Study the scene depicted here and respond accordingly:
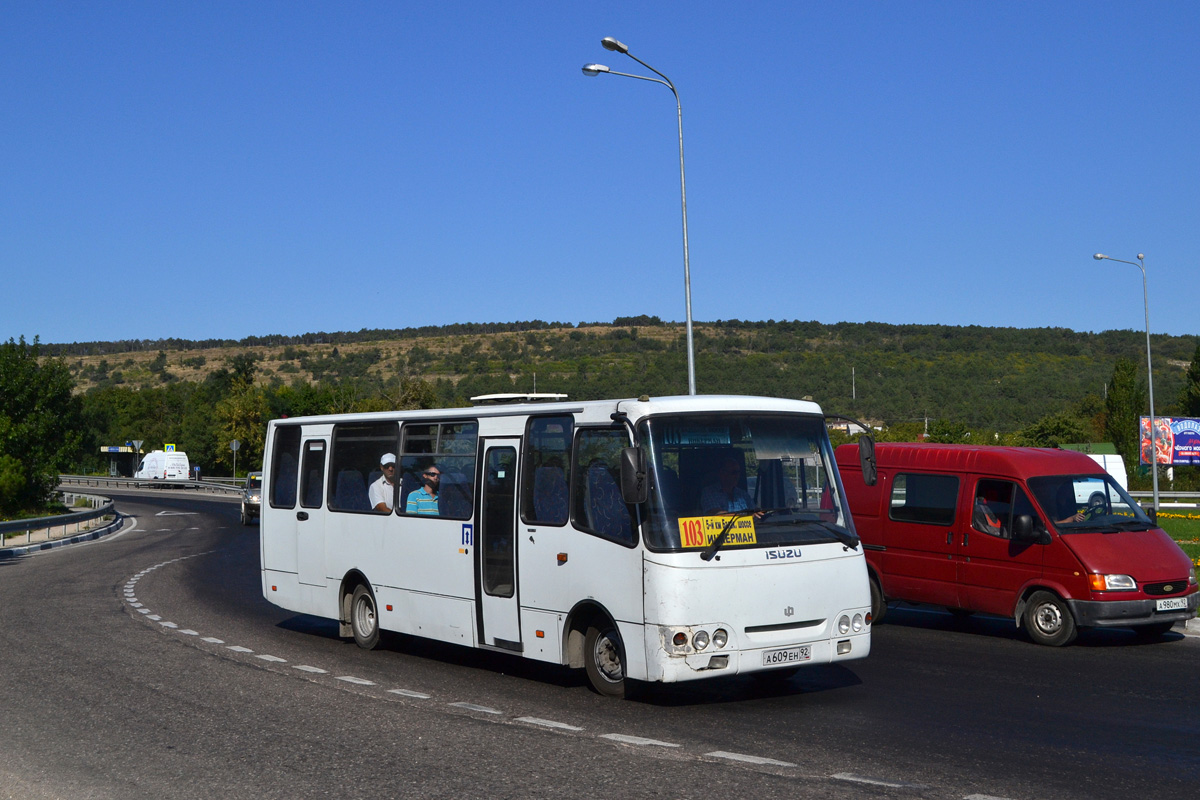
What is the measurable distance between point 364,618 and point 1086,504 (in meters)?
8.18

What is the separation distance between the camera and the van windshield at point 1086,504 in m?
13.1

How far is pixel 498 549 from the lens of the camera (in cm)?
1113

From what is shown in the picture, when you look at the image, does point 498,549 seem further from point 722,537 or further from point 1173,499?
point 1173,499

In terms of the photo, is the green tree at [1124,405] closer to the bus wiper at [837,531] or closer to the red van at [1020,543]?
the red van at [1020,543]

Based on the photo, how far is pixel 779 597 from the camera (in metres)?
9.40

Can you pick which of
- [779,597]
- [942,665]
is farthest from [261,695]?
[942,665]

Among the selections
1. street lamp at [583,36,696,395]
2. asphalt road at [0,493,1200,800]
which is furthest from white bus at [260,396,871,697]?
street lamp at [583,36,696,395]

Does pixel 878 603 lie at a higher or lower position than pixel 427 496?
lower

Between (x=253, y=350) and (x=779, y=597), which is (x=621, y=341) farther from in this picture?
(x=779, y=597)

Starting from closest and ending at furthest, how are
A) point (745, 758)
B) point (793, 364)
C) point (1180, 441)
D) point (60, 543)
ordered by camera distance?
1. point (745, 758)
2. point (60, 543)
3. point (1180, 441)
4. point (793, 364)

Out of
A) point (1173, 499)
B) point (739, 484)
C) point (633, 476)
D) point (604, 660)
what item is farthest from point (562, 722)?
point (1173, 499)

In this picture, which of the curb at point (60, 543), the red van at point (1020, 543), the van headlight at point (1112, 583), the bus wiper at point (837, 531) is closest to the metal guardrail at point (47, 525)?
the curb at point (60, 543)

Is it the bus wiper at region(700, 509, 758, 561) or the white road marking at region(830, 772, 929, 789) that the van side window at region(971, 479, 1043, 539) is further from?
the white road marking at region(830, 772, 929, 789)

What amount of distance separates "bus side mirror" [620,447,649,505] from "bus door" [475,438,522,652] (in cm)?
225
